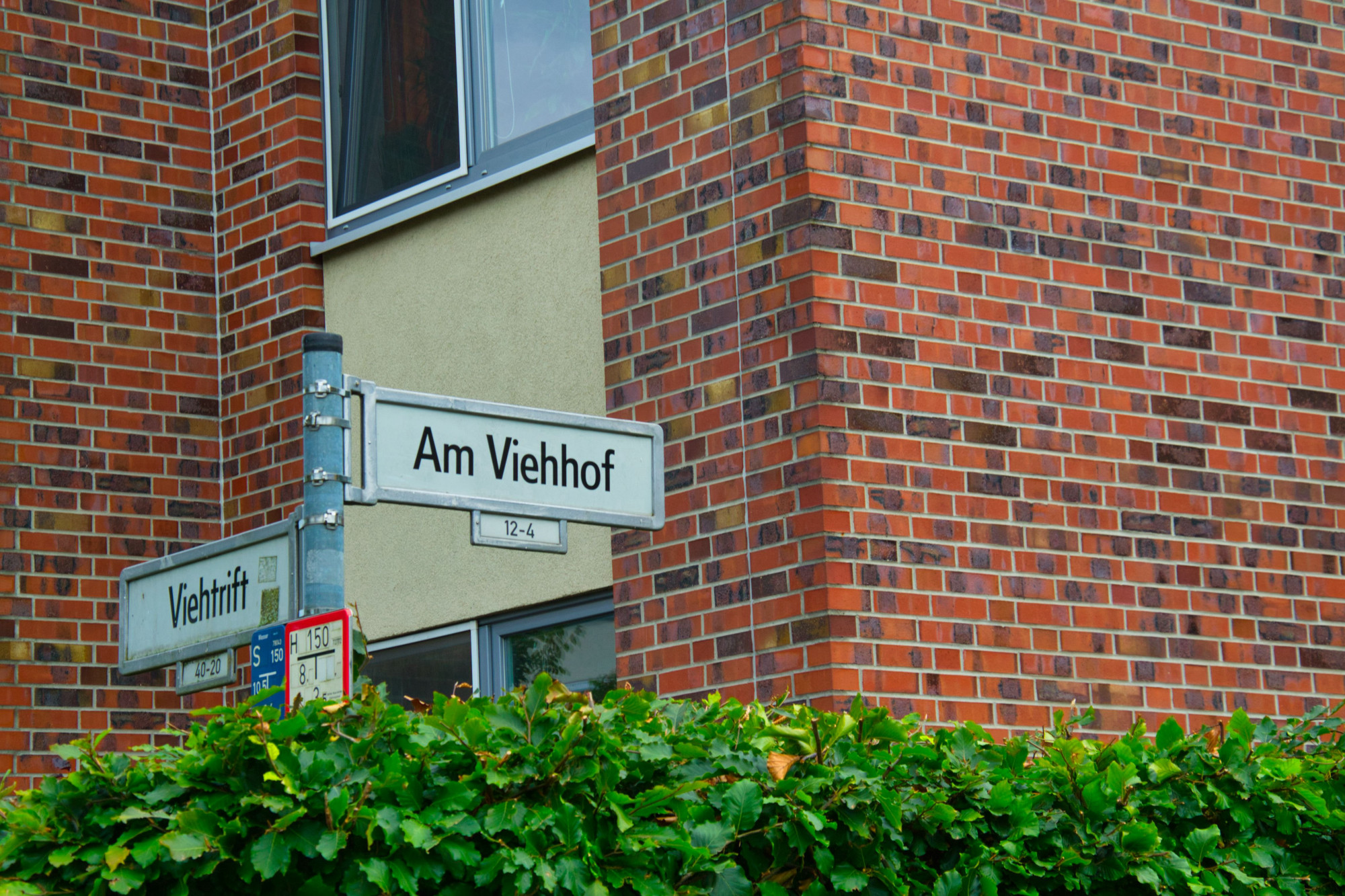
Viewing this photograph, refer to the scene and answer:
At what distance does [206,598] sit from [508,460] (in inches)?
31.3

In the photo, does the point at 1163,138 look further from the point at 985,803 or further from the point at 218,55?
the point at 218,55

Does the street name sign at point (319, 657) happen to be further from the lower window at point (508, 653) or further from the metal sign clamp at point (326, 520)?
the lower window at point (508, 653)

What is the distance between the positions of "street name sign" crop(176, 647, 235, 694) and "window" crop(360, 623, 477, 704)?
115 inches

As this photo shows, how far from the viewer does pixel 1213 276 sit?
6.57m

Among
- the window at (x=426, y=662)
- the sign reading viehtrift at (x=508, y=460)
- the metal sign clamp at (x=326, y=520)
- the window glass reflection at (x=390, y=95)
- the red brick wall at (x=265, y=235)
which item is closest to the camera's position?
the metal sign clamp at (x=326, y=520)

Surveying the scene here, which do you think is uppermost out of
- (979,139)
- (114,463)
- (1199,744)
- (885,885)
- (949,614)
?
(979,139)

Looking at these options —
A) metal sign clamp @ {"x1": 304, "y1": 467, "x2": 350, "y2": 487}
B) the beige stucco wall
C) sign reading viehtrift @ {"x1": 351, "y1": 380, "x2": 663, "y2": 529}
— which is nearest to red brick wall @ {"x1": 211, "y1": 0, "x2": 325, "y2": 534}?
the beige stucco wall

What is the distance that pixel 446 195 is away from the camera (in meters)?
7.47

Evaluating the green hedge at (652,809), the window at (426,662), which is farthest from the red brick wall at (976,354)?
the green hedge at (652,809)

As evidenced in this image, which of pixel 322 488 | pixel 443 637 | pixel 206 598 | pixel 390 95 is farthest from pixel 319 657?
pixel 390 95

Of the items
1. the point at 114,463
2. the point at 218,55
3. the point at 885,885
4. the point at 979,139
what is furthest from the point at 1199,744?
the point at 218,55

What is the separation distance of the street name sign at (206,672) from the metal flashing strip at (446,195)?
10.2 ft

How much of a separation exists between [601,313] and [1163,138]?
7.22 feet

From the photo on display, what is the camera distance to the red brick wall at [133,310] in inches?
304
